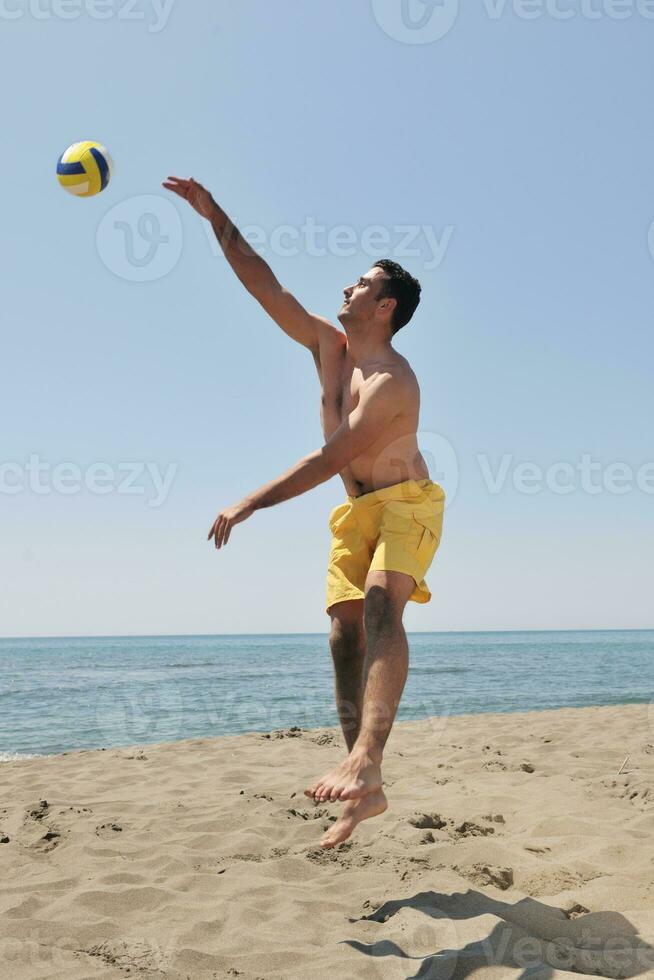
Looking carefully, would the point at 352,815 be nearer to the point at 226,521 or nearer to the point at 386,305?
the point at 226,521

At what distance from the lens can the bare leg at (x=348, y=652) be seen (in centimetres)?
353

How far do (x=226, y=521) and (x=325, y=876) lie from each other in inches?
63.4

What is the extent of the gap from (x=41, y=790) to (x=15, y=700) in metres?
12.0

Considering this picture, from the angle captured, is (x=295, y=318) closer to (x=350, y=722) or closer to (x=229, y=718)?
(x=350, y=722)

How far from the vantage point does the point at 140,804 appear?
462 centimetres

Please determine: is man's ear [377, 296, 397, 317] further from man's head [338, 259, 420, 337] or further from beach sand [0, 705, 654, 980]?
beach sand [0, 705, 654, 980]

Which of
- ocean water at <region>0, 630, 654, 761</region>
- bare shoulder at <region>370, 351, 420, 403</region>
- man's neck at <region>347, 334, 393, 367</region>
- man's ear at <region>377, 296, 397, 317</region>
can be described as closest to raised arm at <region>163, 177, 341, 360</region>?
man's neck at <region>347, 334, 393, 367</region>

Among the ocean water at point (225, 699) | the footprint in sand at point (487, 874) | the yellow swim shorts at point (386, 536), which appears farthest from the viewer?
the ocean water at point (225, 699)

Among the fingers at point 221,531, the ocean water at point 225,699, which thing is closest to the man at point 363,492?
the fingers at point 221,531

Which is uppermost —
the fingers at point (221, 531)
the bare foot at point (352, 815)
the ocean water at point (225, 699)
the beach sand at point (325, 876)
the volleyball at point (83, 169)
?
the volleyball at point (83, 169)

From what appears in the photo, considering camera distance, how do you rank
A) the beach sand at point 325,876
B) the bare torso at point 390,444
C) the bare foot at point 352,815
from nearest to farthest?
the beach sand at point 325,876 < the bare foot at point 352,815 < the bare torso at point 390,444

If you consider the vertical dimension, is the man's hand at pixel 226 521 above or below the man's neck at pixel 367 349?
below

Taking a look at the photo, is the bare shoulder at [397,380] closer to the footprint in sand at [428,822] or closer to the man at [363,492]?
the man at [363,492]

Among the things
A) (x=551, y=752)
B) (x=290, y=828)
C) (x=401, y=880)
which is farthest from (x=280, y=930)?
(x=551, y=752)
